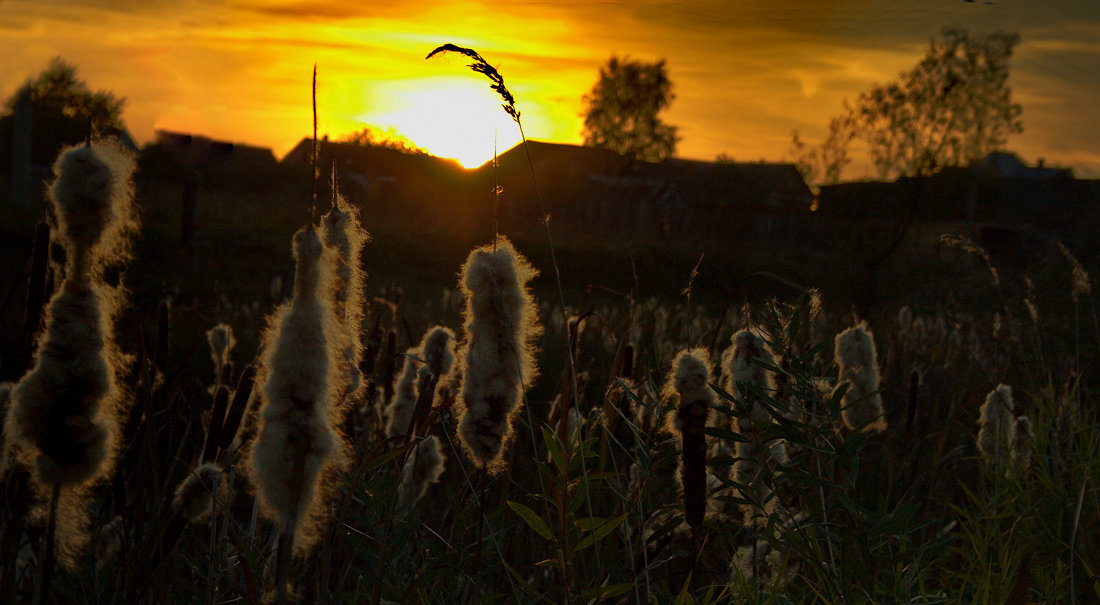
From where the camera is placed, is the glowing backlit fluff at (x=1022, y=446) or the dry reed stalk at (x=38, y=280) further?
the glowing backlit fluff at (x=1022, y=446)

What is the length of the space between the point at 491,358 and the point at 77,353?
2.38 feet

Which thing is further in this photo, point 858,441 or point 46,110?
point 46,110

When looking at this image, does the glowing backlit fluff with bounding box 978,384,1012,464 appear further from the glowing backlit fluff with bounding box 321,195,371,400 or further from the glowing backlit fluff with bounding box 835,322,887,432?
the glowing backlit fluff with bounding box 321,195,371,400

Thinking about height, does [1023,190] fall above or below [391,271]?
above

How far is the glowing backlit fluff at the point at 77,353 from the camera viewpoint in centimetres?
120

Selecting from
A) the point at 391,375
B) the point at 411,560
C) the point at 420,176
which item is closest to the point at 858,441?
the point at 411,560

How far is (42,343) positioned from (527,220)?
3499cm

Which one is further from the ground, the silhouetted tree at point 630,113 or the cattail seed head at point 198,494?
the silhouetted tree at point 630,113

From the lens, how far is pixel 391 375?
279cm

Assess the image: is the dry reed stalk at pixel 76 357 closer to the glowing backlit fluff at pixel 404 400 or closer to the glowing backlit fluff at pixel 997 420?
the glowing backlit fluff at pixel 404 400

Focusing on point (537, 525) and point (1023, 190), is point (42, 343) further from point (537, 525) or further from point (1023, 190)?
point (1023, 190)

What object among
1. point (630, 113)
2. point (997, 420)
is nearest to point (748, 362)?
point (997, 420)

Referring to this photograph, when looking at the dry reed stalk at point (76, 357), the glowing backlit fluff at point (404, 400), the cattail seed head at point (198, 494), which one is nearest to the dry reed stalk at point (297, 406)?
the dry reed stalk at point (76, 357)

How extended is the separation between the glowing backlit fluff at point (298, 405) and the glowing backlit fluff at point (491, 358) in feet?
1.80
